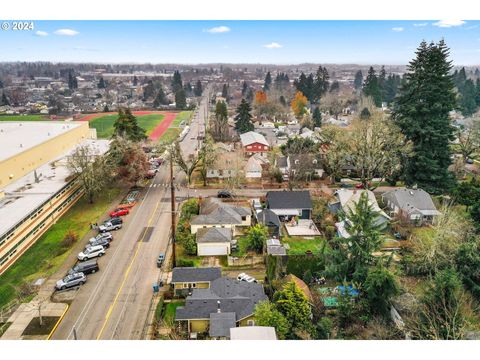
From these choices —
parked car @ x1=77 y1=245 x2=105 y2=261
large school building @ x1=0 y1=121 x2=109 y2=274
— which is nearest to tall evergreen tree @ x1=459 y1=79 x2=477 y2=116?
large school building @ x1=0 y1=121 x2=109 y2=274

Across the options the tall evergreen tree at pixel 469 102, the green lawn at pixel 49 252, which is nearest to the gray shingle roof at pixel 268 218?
the green lawn at pixel 49 252

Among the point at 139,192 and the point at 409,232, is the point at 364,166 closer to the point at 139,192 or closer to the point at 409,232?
the point at 409,232

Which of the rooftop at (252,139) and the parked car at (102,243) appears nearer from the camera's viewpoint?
the parked car at (102,243)

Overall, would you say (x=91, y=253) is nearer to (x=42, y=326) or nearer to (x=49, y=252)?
(x=49, y=252)

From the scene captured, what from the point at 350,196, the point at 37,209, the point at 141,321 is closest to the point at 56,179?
the point at 37,209

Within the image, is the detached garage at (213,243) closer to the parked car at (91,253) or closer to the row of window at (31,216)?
the parked car at (91,253)
